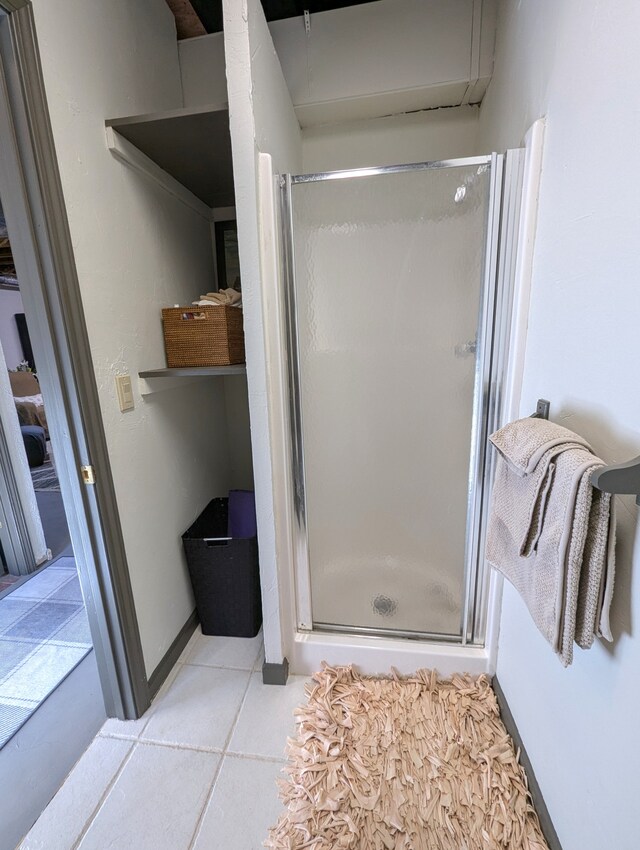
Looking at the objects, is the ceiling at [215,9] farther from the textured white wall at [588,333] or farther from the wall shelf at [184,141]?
the textured white wall at [588,333]

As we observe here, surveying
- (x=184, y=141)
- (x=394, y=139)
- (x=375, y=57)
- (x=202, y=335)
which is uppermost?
(x=375, y=57)

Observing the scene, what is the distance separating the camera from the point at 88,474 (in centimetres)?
110

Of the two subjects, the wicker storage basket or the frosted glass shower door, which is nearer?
the frosted glass shower door

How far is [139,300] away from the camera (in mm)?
1339

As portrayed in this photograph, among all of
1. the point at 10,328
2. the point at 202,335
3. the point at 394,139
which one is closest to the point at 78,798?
the point at 202,335

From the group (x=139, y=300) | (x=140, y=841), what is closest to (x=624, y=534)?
(x=140, y=841)

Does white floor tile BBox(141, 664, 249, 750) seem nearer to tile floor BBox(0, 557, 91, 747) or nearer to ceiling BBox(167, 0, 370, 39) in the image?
tile floor BBox(0, 557, 91, 747)

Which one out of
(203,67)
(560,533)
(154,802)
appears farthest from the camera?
(203,67)

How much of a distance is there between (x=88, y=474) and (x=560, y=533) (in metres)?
1.24

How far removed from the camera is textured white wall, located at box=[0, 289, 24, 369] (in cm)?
593

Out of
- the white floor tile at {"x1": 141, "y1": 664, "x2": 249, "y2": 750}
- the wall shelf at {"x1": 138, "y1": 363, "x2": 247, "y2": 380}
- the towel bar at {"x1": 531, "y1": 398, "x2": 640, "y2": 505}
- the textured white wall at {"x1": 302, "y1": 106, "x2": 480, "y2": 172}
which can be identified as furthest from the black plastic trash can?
the textured white wall at {"x1": 302, "y1": 106, "x2": 480, "y2": 172}

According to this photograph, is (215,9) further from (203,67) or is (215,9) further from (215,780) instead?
(215,780)

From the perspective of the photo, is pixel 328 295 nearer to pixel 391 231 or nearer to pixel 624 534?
pixel 391 231

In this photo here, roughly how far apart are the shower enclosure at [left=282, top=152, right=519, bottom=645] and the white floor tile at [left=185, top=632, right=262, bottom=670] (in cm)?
30
